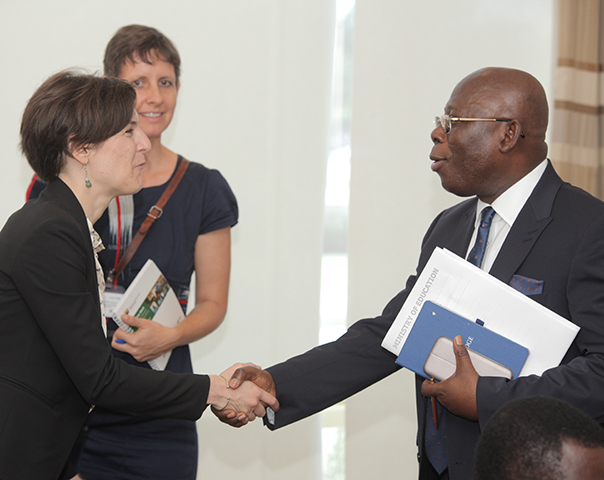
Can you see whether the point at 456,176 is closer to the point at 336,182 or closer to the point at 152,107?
the point at 152,107

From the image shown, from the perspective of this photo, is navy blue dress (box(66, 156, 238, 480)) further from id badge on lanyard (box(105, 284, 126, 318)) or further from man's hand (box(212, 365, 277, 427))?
man's hand (box(212, 365, 277, 427))

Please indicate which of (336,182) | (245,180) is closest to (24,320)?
(245,180)

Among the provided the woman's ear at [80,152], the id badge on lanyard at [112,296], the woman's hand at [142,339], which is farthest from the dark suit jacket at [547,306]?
the woman's ear at [80,152]

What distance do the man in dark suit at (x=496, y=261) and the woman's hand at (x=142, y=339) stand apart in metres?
0.35

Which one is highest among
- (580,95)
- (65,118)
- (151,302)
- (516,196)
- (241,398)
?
(580,95)

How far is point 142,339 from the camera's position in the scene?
2250 millimetres

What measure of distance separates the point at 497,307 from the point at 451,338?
165 mm

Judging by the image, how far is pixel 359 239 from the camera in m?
3.70

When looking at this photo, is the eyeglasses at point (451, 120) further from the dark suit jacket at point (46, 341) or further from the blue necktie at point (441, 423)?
the dark suit jacket at point (46, 341)

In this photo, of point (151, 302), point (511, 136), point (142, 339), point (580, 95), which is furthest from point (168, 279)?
point (580, 95)

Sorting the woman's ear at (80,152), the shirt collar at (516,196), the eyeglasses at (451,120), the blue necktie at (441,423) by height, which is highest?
the eyeglasses at (451,120)

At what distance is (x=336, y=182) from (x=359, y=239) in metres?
0.42

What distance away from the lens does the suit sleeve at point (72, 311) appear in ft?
5.24

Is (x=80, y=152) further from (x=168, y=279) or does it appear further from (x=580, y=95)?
(x=580, y=95)
